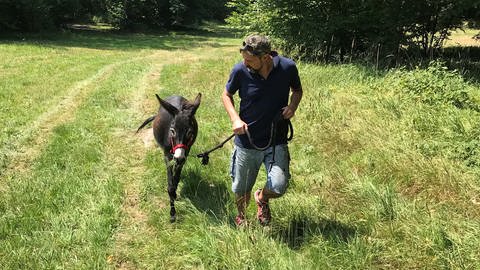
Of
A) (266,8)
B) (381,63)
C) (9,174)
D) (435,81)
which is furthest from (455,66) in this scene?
(9,174)

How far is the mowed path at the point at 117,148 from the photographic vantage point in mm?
5043

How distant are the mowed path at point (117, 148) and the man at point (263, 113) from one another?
1.54 m

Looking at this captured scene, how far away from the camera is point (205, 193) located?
236 inches

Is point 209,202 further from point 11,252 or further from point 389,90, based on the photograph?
point 389,90

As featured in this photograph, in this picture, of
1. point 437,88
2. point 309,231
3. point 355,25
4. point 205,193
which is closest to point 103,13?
point 355,25

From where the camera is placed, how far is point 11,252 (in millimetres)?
4344

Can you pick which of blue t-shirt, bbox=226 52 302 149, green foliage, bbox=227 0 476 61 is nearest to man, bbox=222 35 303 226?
blue t-shirt, bbox=226 52 302 149

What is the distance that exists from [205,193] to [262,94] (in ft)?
7.25

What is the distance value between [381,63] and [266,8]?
512 cm

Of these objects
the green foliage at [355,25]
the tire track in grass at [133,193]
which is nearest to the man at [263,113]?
the tire track in grass at [133,193]

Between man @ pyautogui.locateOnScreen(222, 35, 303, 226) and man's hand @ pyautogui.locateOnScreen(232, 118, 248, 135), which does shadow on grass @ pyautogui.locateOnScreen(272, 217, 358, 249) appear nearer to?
man @ pyautogui.locateOnScreen(222, 35, 303, 226)

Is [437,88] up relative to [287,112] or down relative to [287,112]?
down

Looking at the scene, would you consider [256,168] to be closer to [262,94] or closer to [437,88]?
[262,94]

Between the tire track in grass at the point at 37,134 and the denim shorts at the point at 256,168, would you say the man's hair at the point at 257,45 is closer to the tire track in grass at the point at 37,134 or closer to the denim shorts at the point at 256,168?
the denim shorts at the point at 256,168
